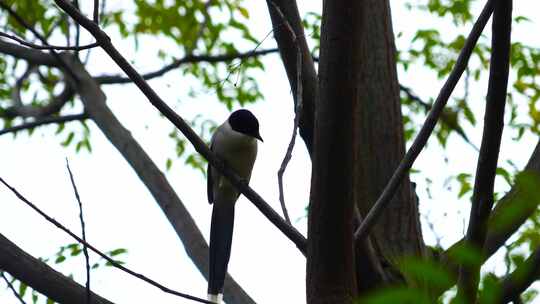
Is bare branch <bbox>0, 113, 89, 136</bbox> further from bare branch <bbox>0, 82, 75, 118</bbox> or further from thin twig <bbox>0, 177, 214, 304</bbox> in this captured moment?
thin twig <bbox>0, 177, 214, 304</bbox>

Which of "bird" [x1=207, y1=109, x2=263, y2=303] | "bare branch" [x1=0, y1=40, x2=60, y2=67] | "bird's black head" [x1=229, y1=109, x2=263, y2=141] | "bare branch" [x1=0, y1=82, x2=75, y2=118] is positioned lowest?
"bird" [x1=207, y1=109, x2=263, y2=303]

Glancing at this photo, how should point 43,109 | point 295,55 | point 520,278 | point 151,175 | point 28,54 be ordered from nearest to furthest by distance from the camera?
point 520,278 → point 295,55 → point 151,175 → point 28,54 → point 43,109

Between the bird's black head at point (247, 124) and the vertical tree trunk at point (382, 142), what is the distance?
171cm

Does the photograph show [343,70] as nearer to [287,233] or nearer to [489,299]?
[287,233]

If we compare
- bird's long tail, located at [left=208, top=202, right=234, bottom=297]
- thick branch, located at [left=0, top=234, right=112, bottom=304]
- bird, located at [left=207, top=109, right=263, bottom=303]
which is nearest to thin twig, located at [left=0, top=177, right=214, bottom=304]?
thick branch, located at [left=0, top=234, right=112, bottom=304]

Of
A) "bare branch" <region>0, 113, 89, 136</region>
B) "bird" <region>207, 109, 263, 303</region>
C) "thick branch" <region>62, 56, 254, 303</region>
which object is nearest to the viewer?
"thick branch" <region>62, 56, 254, 303</region>

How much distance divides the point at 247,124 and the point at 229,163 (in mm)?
540

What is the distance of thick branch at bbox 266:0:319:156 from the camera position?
3.64m

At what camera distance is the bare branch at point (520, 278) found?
9.07 feet

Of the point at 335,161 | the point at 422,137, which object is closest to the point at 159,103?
the point at 335,161

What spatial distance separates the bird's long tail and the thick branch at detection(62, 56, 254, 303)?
0.07 m

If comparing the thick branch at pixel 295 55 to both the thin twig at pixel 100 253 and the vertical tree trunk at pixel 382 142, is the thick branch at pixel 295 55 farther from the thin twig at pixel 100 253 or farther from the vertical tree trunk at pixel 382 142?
the thin twig at pixel 100 253

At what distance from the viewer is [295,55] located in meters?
3.67

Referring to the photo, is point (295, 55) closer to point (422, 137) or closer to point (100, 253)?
point (422, 137)
